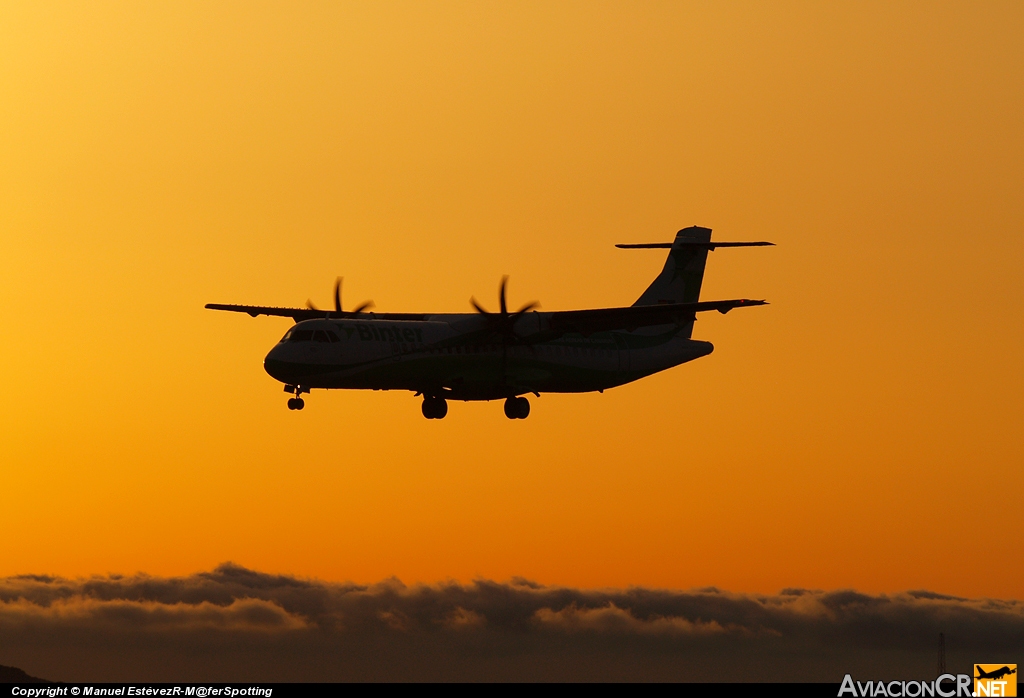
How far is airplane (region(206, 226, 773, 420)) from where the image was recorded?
51.0 m

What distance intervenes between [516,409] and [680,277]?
14.6 metres

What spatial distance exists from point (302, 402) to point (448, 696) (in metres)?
16.3

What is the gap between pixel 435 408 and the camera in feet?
182

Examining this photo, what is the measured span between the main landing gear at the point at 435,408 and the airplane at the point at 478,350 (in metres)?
0.04

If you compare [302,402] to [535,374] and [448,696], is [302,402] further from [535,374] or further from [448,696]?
[448,696]

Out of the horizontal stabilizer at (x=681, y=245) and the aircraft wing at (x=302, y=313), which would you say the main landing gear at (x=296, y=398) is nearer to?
the aircraft wing at (x=302, y=313)

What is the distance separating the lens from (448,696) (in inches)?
1462

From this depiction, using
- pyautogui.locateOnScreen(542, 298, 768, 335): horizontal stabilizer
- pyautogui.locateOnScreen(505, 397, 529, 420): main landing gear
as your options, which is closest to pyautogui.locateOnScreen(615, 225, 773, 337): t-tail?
pyautogui.locateOnScreen(542, 298, 768, 335): horizontal stabilizer

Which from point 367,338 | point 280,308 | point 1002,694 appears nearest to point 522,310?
point 367,338

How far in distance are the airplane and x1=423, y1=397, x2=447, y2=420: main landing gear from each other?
4cm

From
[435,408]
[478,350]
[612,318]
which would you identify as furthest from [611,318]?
[435,408]

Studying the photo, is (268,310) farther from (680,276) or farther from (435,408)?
(680,276)

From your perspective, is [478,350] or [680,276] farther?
[680,276]

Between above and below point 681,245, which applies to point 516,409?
below
